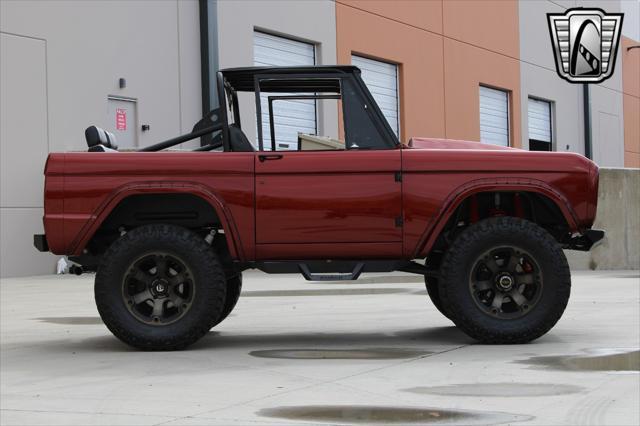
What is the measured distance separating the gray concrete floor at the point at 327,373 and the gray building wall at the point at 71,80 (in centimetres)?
805

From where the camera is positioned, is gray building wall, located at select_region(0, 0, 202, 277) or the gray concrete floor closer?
the gray concrete floor

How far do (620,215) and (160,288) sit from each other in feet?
40.6

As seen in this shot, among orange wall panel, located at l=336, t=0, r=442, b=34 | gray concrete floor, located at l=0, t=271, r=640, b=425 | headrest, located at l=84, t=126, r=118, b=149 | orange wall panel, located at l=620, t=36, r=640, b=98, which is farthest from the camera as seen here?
orange wall panel, located at l=620, t=36, r=640, b=98

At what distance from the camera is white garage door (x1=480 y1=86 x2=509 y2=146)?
33.5 meters

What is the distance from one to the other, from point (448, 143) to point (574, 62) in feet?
94.6

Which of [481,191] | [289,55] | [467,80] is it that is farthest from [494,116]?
[481,191]

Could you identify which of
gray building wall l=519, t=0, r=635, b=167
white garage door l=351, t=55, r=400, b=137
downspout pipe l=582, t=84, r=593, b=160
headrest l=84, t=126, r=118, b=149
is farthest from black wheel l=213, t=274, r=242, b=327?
downspout pipe l=582, t=84, r=593, b=160

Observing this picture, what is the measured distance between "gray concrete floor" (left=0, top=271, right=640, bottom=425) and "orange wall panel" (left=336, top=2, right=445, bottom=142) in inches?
660

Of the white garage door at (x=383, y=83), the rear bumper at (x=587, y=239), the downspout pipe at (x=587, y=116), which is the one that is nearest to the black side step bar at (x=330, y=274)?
the rear bumper at (x=587, y=239)

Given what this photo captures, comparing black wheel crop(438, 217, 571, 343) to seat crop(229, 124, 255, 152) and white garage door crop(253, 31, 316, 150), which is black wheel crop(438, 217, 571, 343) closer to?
seat crop(229, 124, 255, 152)

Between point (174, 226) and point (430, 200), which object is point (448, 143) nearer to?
point (430, 200)

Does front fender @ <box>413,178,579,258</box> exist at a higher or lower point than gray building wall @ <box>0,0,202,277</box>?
lower

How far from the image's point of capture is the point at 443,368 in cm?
657

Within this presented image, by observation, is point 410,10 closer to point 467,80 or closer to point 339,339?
point 467,80
